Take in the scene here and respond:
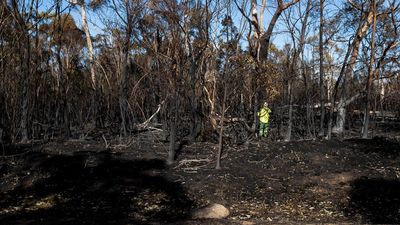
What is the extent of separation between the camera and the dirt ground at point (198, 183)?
243 inches

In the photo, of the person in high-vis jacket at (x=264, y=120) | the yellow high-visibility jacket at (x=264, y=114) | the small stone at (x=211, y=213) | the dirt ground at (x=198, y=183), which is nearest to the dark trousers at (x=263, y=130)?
the person in high-vis jacket at (x=264, y=120)

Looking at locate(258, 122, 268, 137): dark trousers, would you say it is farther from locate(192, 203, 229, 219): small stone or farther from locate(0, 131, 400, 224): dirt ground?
locate(192, 203, 229, 219): small stone

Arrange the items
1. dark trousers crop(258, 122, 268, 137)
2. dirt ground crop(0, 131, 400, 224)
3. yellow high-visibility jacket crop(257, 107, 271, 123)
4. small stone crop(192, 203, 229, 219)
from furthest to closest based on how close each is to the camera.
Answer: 1. dark trousers crop(258, 122, 268, 137)
2. yellow high-visibility jacket crop(257, 107, 271, 123)
3. dirt ground crop(0, 131, 400, 224)
4. small stone crop(192, 203, 229, 219)

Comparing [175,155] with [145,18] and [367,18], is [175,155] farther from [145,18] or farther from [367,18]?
→ [367,18]

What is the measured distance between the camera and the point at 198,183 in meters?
7.64

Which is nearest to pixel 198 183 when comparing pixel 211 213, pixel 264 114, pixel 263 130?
pixel 211 213

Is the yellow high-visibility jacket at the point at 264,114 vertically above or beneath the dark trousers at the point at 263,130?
above

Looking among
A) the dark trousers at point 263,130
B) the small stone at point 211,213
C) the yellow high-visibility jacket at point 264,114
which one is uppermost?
the yellow high-visibility jacket at point 264,114

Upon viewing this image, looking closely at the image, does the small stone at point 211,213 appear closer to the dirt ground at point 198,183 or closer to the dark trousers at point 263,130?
the dirt ground at point 198,183

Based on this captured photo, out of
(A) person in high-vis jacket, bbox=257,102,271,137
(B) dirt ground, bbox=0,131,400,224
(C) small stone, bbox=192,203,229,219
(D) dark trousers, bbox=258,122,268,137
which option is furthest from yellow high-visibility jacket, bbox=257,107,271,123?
(C) small stone, bbox=192,203,229,219

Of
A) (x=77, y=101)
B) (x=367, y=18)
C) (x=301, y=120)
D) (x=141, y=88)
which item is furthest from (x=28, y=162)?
(x=367, y=18)

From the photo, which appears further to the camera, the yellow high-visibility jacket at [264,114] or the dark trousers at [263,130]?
the dark trousers at [263,130]

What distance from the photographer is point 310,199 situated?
7074mm

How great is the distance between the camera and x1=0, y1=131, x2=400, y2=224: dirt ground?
617 centimetres
